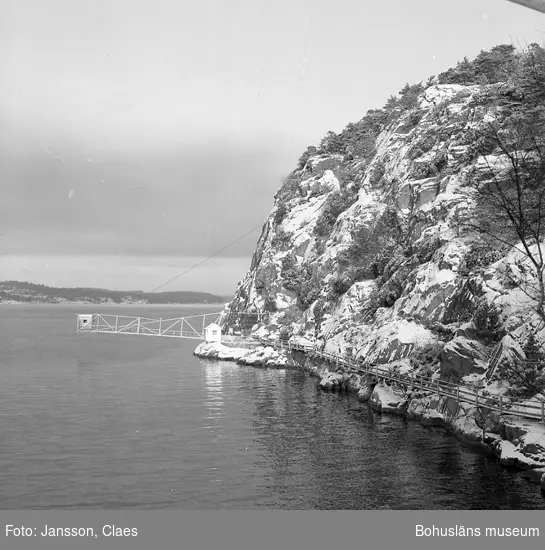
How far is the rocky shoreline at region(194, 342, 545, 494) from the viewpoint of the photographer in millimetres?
18781

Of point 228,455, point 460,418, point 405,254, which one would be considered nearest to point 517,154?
point 405,254

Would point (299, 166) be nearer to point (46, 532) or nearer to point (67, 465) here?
point (67, 465)

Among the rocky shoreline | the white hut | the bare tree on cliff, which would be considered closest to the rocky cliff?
the bare tree on cliff

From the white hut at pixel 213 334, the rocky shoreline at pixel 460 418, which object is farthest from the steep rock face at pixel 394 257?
the white hut at pixel 213 334

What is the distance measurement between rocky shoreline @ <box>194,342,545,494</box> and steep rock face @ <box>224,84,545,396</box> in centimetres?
170

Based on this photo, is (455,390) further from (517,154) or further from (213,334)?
(213,334)

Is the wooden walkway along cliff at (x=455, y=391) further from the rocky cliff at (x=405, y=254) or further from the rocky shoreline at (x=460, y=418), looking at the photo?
the rocky cliff at (x=405, y=254)

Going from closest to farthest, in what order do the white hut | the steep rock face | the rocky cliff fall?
the rocky cliff, the steep rock face, the white hut

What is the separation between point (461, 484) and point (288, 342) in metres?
40.3

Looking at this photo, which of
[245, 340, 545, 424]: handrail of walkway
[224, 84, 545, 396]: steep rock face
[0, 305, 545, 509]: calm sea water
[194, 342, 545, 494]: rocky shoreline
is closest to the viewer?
[0, 305, 545, 509]: calm sea water

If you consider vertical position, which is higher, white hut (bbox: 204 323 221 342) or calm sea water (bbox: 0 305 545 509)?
white hut (bbox: 204 323 221 342)

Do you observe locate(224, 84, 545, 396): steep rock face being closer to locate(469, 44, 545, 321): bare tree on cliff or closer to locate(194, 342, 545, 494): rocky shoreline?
locate(469, 44, 545, 321): bare tree on cliff

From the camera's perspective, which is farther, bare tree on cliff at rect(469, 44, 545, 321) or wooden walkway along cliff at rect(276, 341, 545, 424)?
bare tree on cliff at rect(469, 44, 545, 321)

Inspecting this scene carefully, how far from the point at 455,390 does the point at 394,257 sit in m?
19.9
